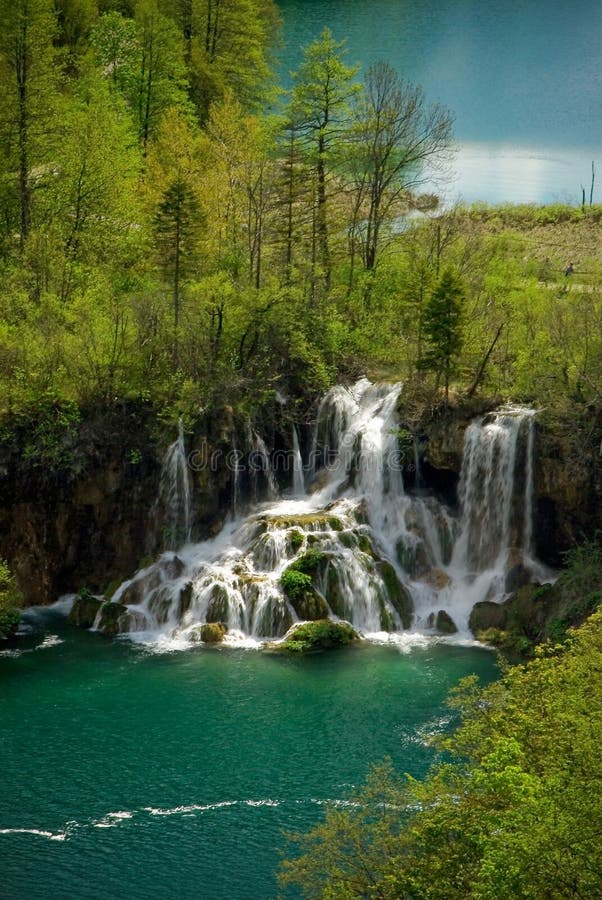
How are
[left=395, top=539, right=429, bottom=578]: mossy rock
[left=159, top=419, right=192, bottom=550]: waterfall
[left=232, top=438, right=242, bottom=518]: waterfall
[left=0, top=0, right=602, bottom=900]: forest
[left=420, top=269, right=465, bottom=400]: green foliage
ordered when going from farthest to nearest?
[left=232, top=438, right=242, bottom=518]: waterfall, [left=159, top=419, right=192, bottom=550]: waterfall, [left=0, top=0, right=602, bottom=900]: forest, [left=420, top=269, right=465, bottom=400]: green foliage, [left=395, top=539, right=429, bottom=578]: mossy rock

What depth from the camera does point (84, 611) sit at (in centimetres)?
4294

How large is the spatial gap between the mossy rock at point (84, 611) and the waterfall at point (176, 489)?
14.5ft

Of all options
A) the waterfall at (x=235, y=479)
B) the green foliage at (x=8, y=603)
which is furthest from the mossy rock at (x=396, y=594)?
the green foliage at (x=8, y=603)

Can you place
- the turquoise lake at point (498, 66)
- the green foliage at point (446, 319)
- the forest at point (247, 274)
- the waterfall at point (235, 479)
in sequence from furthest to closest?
1. the turquoise lake at point (498, 66)
2. the waterfall at point (235, 479)
3. the forest at point (247, 274)
4. the green foliage at point (446, 319)

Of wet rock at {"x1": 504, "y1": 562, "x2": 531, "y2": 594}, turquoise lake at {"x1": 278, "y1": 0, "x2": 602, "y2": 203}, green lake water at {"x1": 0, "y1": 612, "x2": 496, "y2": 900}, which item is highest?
turquoise lake at {"x1": 278, "y1": 0, "x2": 602, "y2": 203}

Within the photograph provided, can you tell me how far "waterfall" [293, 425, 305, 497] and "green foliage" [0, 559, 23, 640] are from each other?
12152 mm

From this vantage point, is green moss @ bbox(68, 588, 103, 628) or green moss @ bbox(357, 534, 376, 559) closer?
green moss @ bbox(68, 588, 103, 628)

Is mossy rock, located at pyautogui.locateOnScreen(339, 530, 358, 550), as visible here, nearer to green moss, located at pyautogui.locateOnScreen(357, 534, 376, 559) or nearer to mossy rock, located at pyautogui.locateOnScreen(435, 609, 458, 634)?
green moss, located at pyautogui.locateOnScreen(357, 534, 376, 559)

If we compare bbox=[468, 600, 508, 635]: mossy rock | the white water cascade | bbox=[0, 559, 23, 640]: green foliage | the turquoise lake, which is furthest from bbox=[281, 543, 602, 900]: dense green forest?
the turquoise lake

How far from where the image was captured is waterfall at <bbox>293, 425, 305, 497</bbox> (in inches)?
1886

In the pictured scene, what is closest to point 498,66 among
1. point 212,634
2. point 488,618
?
point 488,618

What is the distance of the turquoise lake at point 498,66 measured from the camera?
111 m

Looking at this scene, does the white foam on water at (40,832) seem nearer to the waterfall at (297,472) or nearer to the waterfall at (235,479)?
the waterfall at (235,479)

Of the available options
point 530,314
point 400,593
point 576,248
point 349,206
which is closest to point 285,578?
point 400,593
